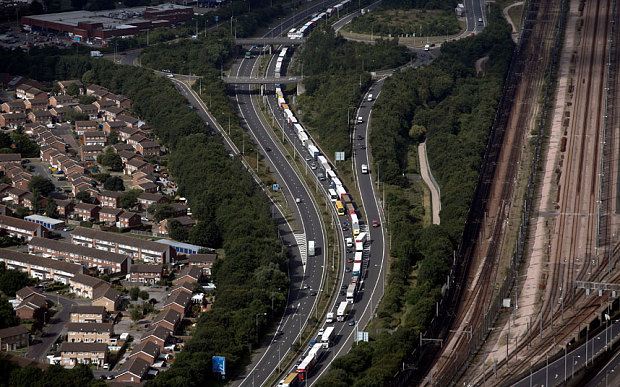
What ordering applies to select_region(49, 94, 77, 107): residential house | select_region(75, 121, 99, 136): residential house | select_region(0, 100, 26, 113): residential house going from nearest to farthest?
select_region(75, 121, 99, 136): residential house → select_region(0, 100, 26, 113): residential house → select_region(49, 94, 77, 107): residential house

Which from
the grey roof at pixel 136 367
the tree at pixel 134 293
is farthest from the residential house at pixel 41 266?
the grey roof at pixel 136 367

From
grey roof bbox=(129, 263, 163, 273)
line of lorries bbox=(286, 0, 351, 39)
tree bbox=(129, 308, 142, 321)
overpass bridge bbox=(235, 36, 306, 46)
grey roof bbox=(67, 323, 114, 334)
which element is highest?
line of lorries bbox=(286, 0, 351, 39)

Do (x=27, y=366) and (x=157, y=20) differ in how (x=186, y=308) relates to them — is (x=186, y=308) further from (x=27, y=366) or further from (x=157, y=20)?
(x=157, y=20)

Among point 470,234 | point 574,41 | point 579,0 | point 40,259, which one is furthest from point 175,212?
point 579,0

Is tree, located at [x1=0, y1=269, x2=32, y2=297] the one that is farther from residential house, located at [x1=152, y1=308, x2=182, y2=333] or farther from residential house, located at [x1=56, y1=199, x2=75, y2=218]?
residential house, located at [x1=56, y1=199, x2=75, y2=218]

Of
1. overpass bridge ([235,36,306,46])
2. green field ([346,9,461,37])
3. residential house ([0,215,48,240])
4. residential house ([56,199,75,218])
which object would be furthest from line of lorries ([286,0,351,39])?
residential house ([0,215,48,240])

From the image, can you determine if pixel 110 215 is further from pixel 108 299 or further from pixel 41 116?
pixel 41 116
